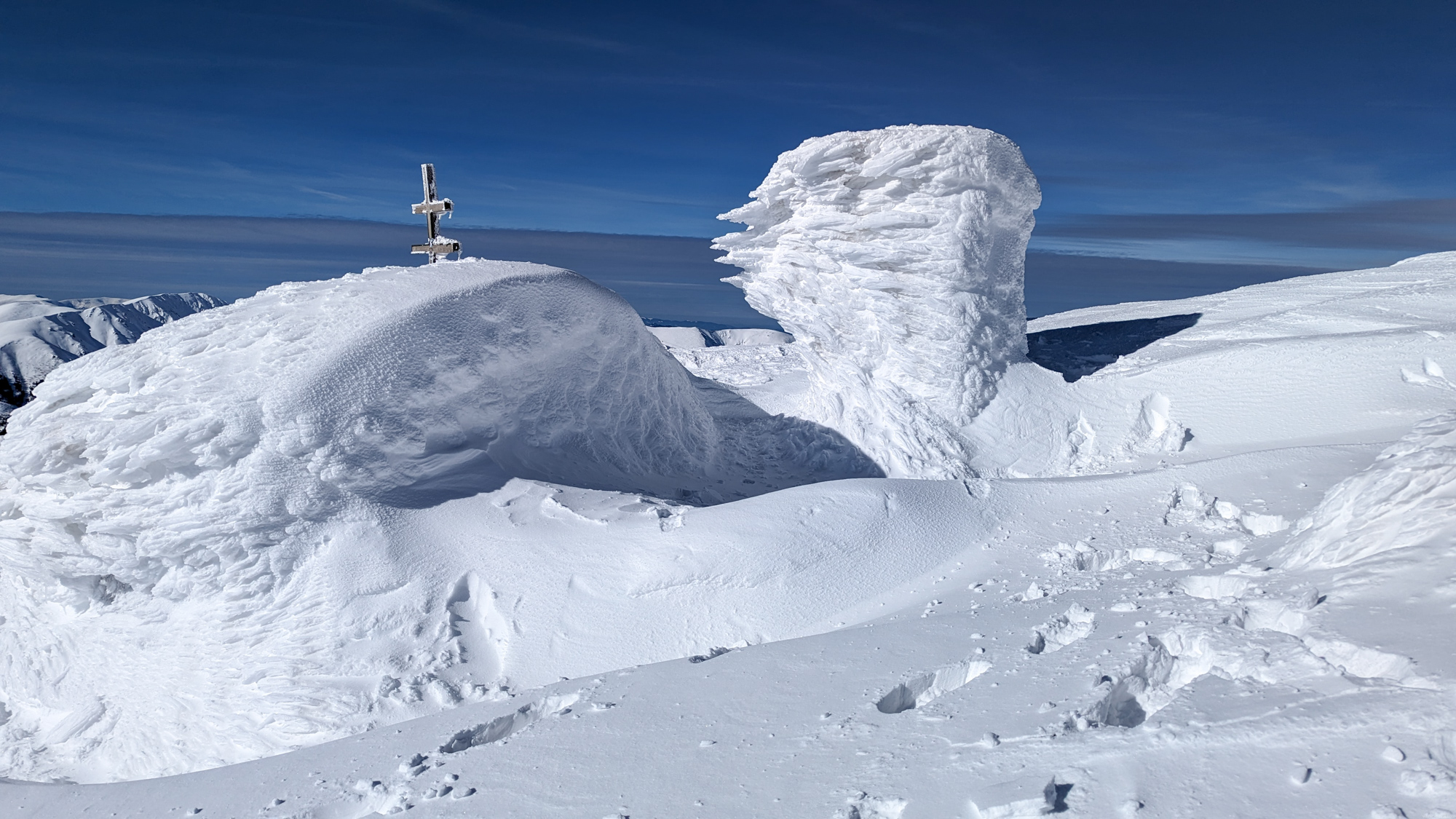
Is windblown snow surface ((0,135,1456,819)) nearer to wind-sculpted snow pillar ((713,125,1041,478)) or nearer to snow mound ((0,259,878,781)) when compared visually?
snow mound ((0,259,878,781))

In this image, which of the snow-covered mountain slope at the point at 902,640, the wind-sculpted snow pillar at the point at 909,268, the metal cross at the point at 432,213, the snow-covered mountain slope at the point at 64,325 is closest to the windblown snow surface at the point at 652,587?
the snow-covered mountain slope at the point at 902,640

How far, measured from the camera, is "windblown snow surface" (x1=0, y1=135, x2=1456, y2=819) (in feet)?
11.6

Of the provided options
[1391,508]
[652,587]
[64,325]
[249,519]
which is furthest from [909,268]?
[64,325]

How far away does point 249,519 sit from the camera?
20.4 ft

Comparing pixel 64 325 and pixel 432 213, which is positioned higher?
pixel 432 213

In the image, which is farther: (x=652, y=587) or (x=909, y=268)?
(x=909, y=268)

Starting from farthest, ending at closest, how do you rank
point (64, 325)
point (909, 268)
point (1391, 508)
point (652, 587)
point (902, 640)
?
point (64, 325)
point (909, 268)
point (652, 587)
point (902, 640)
point (1391, 508)

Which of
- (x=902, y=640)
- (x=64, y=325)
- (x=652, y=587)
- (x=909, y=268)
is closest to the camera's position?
(x=902, y=640)

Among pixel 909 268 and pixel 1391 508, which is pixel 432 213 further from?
pixel 1391 508

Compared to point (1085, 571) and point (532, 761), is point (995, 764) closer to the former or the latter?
point (532, 761)

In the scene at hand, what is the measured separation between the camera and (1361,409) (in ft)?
27.2

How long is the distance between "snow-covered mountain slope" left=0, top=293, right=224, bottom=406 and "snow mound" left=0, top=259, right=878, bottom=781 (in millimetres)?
99073

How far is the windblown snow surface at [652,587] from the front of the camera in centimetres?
352

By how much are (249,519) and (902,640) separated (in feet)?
16.2
